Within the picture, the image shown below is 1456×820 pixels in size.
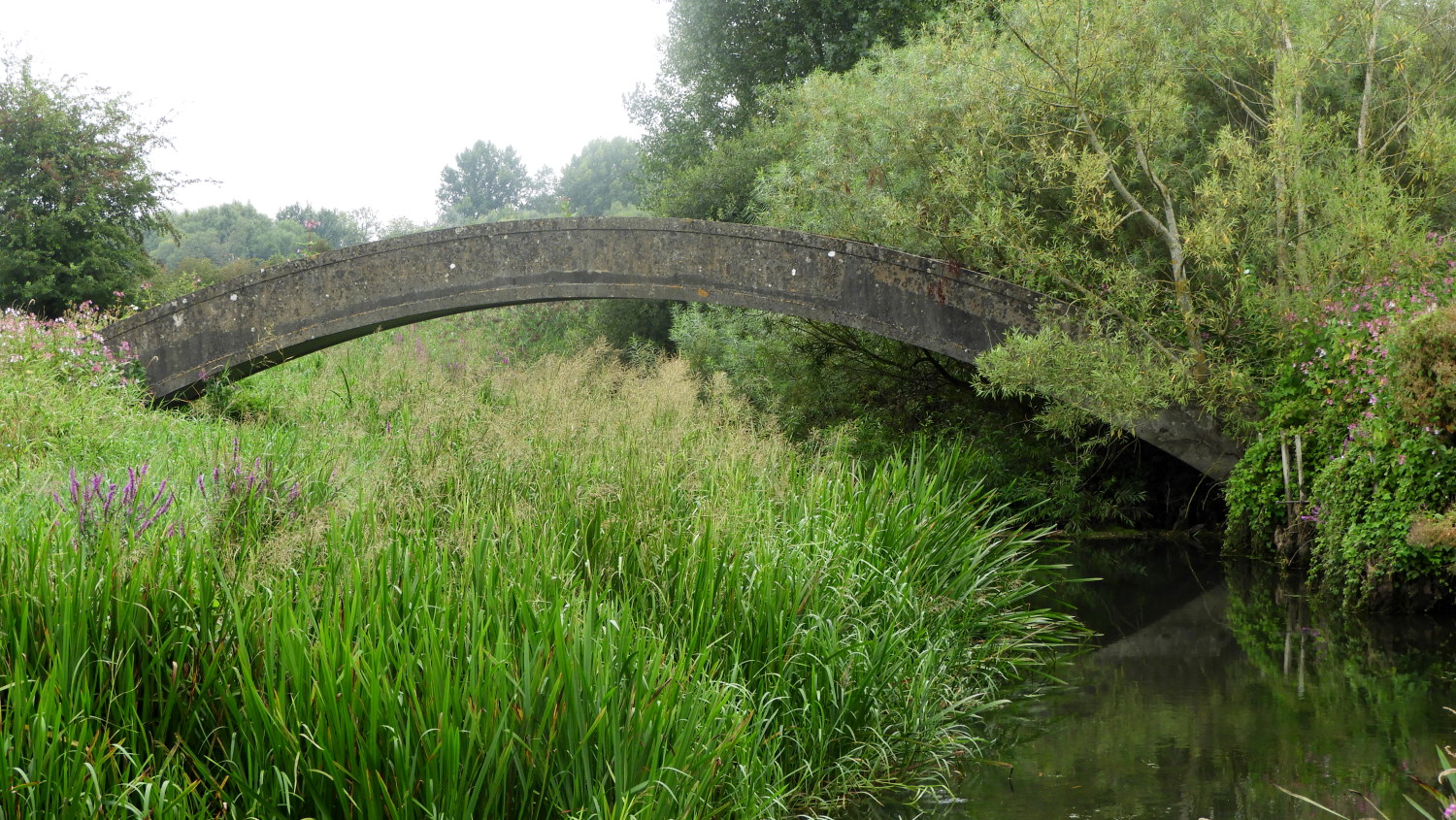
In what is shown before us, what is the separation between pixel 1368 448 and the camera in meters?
7.66

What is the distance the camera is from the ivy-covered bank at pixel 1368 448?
22.7 feet

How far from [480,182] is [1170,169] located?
6968cm

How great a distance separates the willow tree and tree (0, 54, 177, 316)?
52.1 ft

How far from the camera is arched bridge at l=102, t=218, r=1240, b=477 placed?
997 cm

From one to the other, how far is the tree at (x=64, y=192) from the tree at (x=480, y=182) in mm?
54357

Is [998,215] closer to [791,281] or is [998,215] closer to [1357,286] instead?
[791,281]

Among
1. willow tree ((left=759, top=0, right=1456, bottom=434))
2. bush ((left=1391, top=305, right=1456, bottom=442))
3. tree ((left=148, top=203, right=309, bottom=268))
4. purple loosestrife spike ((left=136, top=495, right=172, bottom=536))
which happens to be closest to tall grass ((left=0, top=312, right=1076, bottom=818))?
purple loosestrife spike ((left=136, top=495, right=172, bottom=536))

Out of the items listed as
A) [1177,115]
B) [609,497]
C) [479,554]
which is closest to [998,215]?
[1177,115]

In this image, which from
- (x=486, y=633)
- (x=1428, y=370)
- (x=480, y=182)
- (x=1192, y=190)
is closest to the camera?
(x=486, y=633)

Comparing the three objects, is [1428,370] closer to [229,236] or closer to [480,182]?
[229,236]

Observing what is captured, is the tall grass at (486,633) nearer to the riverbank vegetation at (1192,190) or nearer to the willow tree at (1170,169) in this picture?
the riverbank vegetation at (1192,190)

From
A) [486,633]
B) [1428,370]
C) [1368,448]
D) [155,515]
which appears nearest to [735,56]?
[1368,448]

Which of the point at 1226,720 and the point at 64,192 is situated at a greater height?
the point at 64,192

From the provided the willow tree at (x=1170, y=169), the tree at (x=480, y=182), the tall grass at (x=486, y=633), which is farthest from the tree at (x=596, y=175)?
the tall grass at (x=486, y=633)
